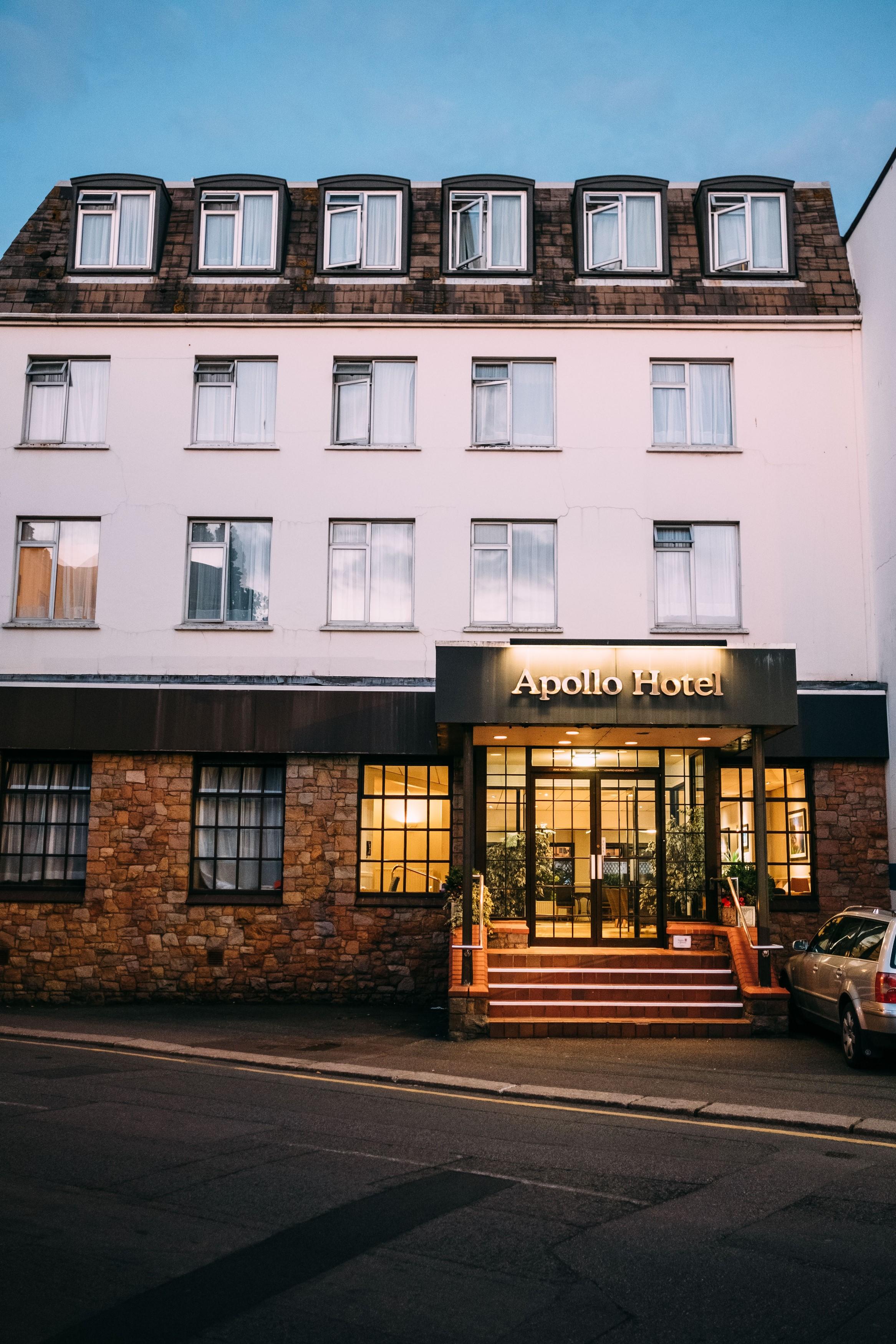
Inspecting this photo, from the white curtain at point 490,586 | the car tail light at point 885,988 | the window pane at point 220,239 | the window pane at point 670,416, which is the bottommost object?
the car tail light at point 885,988

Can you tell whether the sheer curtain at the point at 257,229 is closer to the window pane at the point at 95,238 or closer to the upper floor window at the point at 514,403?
the window pane at the point at 95,238

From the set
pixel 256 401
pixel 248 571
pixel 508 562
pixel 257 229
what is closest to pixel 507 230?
pixel 257 229

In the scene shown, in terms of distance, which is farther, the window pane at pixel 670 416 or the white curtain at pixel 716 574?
the window pane at pixel 670 416

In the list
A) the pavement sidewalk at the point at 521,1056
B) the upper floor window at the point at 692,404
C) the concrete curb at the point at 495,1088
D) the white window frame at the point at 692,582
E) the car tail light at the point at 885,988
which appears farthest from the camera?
the upper floor window at the point at 692,404

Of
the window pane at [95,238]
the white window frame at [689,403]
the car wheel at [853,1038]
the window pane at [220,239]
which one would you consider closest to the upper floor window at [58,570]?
the window pane at [95,238]

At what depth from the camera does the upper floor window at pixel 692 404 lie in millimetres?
19188

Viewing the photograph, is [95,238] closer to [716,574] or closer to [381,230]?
[381,230]

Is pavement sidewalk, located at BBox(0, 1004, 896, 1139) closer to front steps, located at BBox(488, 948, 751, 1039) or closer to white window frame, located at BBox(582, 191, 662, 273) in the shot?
front steps, located at BBox(488, 948, 751, 1039)

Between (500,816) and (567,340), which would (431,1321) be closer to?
(500,816)

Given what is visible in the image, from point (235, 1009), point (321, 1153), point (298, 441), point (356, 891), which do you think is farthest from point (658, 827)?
point (321, 1153)

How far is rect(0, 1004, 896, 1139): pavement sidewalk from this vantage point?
35.0ft

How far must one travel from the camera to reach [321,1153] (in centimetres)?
839

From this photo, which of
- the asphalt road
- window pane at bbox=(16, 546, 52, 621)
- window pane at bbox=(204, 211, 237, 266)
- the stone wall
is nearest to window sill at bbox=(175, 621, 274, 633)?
the stone wall

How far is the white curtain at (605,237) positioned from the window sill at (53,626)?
411 inches
